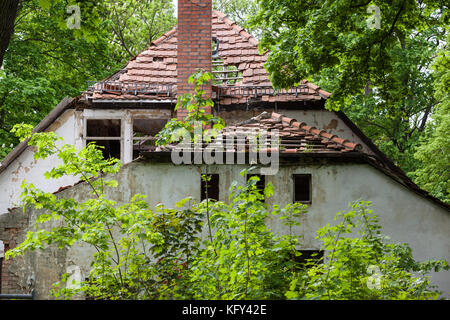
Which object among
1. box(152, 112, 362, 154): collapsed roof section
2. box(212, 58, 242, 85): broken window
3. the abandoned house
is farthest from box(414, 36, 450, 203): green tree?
box(152, 112, 362, 154): collapsed roof section

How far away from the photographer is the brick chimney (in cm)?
1485

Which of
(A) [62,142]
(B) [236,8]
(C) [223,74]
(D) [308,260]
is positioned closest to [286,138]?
(C) [223,74]

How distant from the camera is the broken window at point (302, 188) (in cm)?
1311

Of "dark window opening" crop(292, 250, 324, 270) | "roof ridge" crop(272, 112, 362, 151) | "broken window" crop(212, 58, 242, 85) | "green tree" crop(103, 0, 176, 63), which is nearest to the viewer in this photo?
"dark window opening" crop(292, 250, 324, 270)

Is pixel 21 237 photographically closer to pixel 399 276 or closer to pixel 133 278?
pixel 133 278

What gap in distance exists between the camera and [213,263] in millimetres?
6988

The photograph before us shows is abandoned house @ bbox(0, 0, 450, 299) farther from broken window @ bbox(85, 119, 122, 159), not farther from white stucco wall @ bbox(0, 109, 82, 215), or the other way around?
broken window @ bbox(85, 119, 122, 159)

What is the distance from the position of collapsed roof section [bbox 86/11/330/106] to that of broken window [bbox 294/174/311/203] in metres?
3.45

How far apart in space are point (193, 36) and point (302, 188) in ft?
16.3

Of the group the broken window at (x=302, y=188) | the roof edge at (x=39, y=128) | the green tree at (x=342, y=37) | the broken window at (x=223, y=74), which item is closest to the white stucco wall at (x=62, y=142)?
the roof edge at (x=39, y=128)

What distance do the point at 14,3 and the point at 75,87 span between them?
18646mm

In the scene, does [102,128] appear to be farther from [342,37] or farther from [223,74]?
[342,37]

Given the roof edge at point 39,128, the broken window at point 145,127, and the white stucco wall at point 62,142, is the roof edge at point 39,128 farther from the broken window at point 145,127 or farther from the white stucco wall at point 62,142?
the broken window at point 145,127
